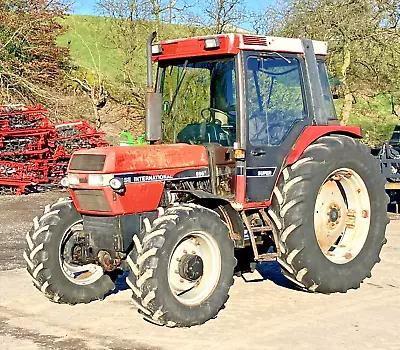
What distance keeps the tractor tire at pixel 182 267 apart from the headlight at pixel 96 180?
0.58m

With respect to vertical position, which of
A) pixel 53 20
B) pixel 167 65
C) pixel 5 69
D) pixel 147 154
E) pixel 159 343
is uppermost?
pixel 53 20

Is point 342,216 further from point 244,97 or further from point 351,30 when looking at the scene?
point 351,30

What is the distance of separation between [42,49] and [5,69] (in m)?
2.29

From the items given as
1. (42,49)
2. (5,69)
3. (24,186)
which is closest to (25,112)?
(24,186)

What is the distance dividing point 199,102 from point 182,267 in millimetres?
1853

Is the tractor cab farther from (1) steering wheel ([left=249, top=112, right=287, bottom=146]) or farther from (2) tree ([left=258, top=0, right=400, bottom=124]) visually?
(2) tree ([left=258, top=0, right=400, bottom=124])

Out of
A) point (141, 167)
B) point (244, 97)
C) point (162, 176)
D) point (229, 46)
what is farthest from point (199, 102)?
point (141, 167)

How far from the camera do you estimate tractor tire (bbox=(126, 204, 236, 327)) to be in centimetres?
580

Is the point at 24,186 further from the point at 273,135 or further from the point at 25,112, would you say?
the point at 273,135

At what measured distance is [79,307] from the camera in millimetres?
6914

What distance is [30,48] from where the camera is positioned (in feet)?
75.7

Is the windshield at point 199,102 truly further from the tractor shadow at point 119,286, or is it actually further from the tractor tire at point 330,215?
the tractor shadow at point 119,286

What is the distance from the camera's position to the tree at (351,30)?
19.4m

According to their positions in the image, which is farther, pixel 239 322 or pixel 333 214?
pixel 333 214
